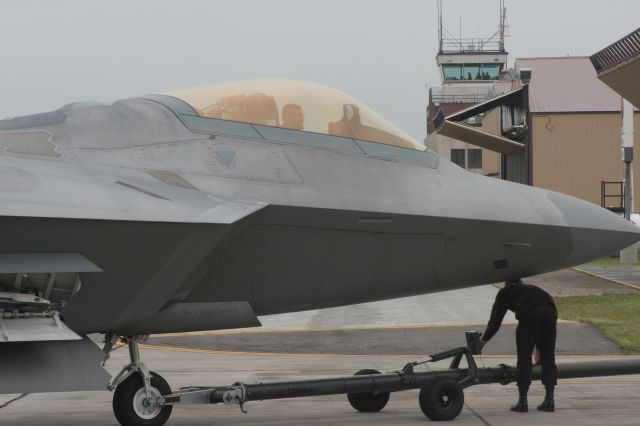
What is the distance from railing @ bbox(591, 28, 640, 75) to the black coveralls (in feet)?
75.1

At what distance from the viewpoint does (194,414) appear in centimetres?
995

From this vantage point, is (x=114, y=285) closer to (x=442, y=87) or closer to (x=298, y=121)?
(x=298, y=121)

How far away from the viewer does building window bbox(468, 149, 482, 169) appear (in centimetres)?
8719

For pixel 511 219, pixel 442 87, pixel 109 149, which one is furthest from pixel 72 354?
pixel 442 87

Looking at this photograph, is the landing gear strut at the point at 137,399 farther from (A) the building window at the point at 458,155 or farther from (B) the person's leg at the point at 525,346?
(A) the building window at the point at 458,155

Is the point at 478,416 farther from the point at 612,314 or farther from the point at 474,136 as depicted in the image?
the point at 474,136

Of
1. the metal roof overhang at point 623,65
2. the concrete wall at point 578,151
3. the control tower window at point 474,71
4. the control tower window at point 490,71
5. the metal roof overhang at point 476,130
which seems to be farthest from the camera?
the control tower window at point 474,71

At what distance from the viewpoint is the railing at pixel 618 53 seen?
30.3 meters

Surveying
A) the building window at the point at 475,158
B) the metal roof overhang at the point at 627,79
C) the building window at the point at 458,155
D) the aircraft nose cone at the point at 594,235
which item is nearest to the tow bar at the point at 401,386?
the aircraft nose cone at the point at 594,235

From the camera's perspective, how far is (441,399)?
9.25m

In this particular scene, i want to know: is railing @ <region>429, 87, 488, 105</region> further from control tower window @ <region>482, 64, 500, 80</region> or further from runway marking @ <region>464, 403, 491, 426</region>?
runway marking @ <region>464, 403, 491, 426</region>

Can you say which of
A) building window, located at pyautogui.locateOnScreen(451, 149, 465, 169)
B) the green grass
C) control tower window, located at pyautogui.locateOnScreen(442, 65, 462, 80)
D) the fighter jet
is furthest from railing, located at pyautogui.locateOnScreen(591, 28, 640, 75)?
control tower window, located at pyautogui.locateOnScreen(442, 65, 462, 80)

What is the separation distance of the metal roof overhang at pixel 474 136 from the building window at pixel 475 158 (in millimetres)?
40961

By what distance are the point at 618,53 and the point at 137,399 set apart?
1058 inches
